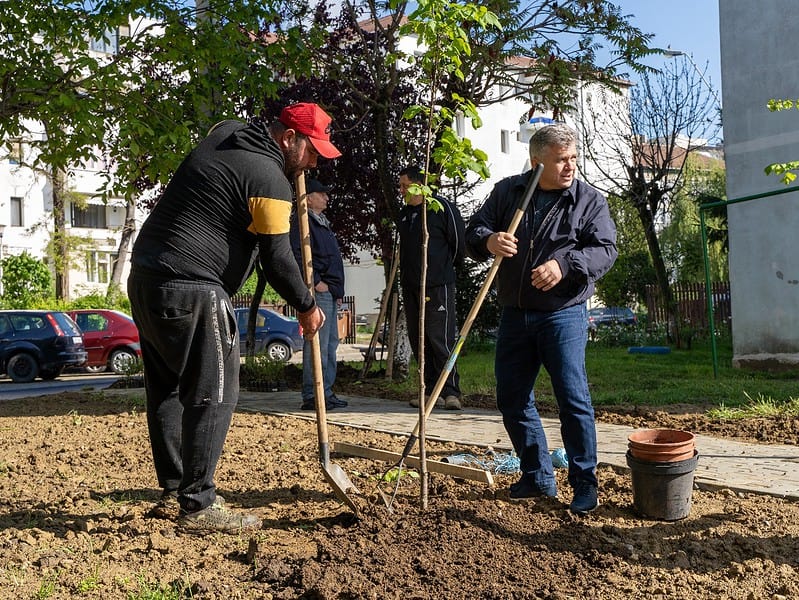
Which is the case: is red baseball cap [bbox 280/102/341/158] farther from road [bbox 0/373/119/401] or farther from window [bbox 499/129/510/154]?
window [bbox 499/129/510/154]

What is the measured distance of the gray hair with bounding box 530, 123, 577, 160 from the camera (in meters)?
4.48

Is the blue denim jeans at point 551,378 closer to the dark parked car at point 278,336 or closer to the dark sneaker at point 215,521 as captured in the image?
the dark sneaker at point 215,521

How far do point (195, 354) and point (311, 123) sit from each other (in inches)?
51.0

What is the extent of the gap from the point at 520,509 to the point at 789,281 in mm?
9982

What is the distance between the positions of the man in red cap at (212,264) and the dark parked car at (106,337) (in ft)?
56.8

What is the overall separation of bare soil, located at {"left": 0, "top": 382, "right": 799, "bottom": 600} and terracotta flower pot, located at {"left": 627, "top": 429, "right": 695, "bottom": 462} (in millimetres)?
319

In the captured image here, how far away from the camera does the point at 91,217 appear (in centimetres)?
4856

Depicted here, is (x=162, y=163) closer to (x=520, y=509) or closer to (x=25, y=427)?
(x=25, y=427)

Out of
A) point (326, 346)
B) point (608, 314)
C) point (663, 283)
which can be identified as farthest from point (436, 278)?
point (608, 314)

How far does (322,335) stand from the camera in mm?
8625

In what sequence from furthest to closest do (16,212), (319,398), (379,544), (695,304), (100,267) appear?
(100,267) < (16,212) < (695,304) < (319,398) < (379,544)

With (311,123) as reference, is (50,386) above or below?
below

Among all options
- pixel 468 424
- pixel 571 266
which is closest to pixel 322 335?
pixel 468 424

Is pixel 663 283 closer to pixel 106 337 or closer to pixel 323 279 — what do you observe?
pixel 323 279
